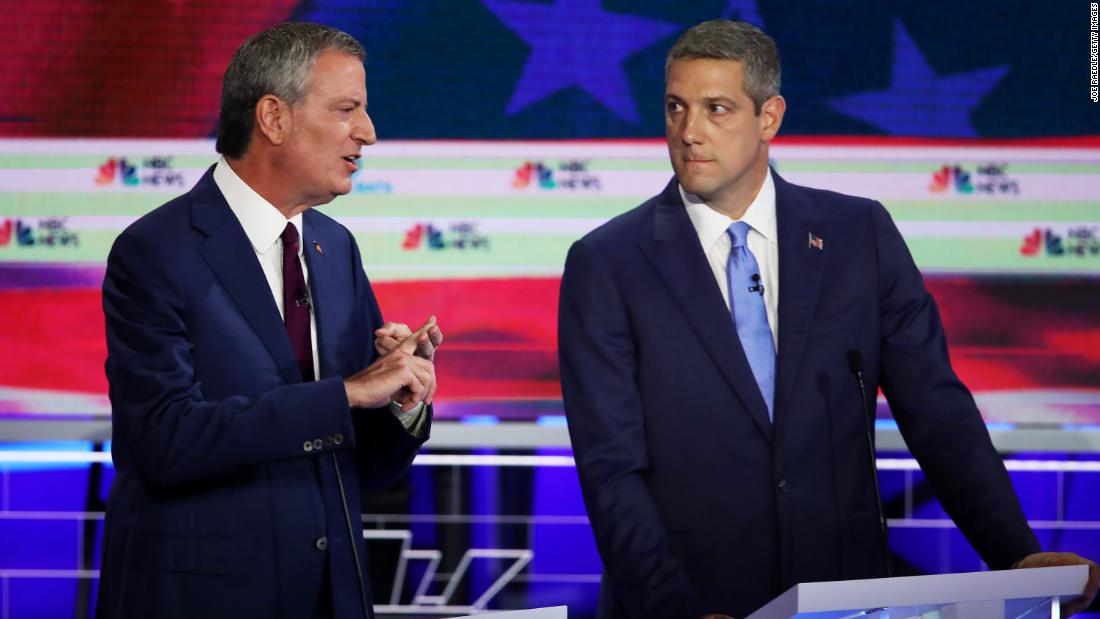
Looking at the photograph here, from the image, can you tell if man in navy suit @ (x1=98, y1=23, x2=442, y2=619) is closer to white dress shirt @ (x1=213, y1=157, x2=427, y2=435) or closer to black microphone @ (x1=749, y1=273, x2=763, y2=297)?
white dress shirt @ (x1=213, y1=157, x2=427, y2=435)

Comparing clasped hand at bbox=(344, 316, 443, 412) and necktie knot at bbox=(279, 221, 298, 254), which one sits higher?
necktie knot at bbox=(279, 221, 298, 254)

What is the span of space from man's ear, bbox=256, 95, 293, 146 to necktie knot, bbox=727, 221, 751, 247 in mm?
956

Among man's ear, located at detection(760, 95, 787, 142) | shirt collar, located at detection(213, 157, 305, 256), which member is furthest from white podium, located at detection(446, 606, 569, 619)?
man's ear, located at detection(760, 95, 787, 142)

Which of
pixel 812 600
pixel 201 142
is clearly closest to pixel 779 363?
pixel 812 600

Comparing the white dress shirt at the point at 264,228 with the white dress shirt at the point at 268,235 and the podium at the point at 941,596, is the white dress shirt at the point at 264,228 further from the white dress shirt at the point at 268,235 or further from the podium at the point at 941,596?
the podium at the point at 941,596

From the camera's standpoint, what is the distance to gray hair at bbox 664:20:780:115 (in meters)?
3.07

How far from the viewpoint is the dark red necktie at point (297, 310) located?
2.82m

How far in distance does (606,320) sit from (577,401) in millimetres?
181

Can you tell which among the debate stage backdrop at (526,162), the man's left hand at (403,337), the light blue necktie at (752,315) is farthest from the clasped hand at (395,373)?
the debate stage backdrop at (526,162)

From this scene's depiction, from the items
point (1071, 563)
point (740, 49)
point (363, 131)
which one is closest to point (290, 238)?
point (363, 131)

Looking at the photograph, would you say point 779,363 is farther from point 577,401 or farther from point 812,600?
point 812,600

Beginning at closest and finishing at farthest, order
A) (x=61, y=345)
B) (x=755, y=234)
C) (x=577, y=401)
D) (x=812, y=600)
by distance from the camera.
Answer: (x=812, y=600) < (x=577, y=401) < (x=755, y=234) < (x=61, y=345)

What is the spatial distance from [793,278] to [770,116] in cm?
39

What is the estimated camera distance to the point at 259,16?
15.6 ft
